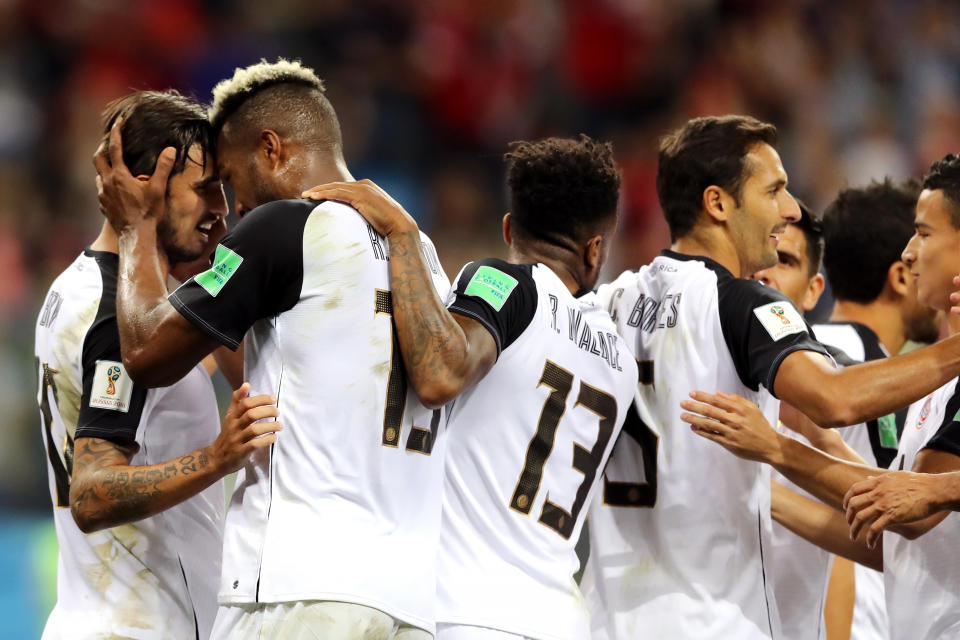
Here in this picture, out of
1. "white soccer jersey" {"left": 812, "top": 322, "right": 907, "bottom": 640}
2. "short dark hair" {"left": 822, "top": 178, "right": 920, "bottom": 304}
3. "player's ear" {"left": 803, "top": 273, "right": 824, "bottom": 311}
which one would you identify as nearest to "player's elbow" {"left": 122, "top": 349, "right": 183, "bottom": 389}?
"white soccer jersey" {"left": 812, "top": 322, "right": 907, "bottom": 640}

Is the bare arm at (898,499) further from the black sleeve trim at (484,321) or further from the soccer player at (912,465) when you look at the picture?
the black sleeve trim at (484,321)

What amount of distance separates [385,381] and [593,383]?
0.91m

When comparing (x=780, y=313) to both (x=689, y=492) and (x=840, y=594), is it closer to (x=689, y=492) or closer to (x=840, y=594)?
(x=689, y=492)

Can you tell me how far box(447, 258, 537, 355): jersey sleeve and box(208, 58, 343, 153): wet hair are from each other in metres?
0.64

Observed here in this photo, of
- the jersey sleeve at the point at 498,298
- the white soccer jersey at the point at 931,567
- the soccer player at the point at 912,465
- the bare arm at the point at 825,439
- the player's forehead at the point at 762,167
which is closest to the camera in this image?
the jersey sleeve at the point at 498,298

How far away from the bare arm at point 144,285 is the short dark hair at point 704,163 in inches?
77.5

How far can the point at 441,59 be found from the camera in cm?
1223

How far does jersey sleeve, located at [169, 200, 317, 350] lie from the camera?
326cm

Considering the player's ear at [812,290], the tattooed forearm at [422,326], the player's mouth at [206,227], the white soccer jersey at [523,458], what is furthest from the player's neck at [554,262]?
the player's ear at [812,290]

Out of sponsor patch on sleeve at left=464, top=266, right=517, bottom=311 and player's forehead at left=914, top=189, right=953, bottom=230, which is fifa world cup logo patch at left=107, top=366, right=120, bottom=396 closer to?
sponsor patch on sleeve at left=464, top=266, right=517, bottom=311

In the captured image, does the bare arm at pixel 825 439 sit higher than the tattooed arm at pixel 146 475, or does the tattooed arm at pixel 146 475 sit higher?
the bare arm at pixel 825 439

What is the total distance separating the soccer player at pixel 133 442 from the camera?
11.4 feet

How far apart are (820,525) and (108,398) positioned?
2748 mm

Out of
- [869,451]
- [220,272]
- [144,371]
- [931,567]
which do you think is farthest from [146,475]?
[869,451]
